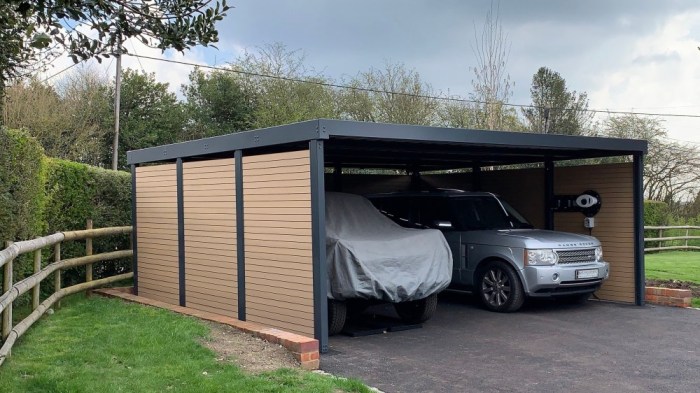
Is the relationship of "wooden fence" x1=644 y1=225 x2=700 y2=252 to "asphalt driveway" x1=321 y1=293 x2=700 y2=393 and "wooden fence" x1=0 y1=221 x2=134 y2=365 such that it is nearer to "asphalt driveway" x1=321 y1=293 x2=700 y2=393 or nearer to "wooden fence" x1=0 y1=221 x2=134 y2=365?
"asphalt driveway" x1=321 y1=293 x2=700 y2=393

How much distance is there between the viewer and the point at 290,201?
7.84m

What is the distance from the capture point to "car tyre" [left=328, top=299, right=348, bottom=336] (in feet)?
27.3

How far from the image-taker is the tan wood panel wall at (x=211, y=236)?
8.98 m

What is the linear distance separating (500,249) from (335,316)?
321 centimetres

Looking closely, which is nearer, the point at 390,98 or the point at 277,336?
the point at 277,336

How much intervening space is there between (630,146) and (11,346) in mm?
9106

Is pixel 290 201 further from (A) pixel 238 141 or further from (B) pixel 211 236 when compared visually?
(B) pixel 211 236

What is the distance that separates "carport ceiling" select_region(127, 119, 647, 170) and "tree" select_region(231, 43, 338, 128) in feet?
49.2

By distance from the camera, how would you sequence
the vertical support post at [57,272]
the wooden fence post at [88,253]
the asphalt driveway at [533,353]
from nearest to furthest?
the asphalt driveway at [533,353]
the vertical support post at [57,272]
the wooden fence post at [88,253]

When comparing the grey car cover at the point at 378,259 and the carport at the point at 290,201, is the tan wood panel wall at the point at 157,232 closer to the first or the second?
the carport at the point at 290,201

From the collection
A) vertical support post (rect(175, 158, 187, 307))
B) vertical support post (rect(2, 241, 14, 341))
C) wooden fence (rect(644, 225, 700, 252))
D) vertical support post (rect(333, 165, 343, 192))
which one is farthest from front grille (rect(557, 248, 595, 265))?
wooden fence (rect(644, 225, 700, 252))

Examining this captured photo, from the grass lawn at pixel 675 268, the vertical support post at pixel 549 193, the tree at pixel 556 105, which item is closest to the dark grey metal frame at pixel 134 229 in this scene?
the vertical support post at pixel 549 193

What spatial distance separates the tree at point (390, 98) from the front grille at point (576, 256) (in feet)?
57.3

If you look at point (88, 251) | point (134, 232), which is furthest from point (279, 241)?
point (134, 232)
